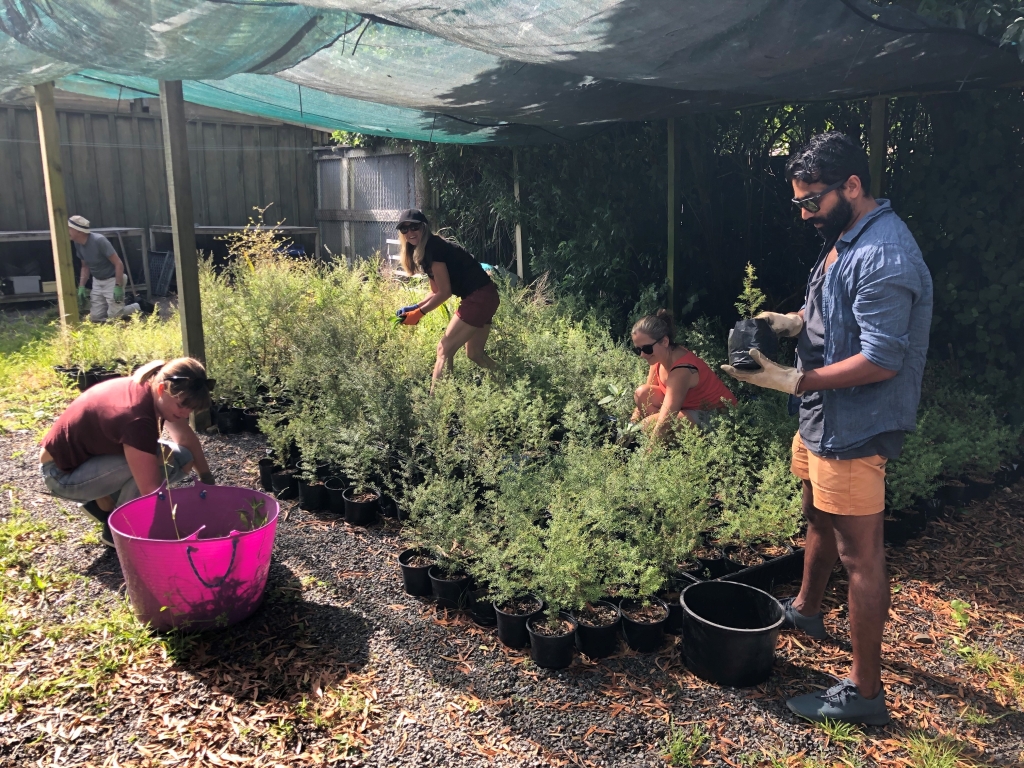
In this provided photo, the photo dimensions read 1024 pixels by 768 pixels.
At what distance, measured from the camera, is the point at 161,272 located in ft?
37.0

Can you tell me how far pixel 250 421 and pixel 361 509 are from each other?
191cm

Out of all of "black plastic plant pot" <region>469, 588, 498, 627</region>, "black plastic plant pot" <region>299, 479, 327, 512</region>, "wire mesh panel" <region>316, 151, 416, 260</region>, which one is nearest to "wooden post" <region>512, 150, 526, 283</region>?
"wire mesh panel" <region>316, 151, 416, 260</region>

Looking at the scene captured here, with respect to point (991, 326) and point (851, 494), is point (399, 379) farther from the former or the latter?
point (991, 326)

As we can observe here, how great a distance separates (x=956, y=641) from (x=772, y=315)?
4.95 ft

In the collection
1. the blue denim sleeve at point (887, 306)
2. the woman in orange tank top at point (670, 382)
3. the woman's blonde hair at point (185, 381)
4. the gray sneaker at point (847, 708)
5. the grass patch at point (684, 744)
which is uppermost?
the blue denim sleeve at point (887, 306)

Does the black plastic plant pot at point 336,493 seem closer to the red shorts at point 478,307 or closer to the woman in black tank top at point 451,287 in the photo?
the woman in black tank top at point 451,287

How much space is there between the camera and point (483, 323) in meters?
5.34

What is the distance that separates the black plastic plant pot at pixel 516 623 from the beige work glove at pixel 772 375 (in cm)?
120

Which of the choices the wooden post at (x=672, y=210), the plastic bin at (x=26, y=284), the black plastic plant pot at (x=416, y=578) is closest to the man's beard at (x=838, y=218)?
the black plastic plant pot at (x=416, y=578)

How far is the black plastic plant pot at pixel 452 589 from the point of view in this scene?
3.11 meters

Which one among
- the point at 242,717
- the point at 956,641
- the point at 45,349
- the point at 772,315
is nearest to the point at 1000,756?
the point at 956,641

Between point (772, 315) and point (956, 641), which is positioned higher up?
point (772, 315)

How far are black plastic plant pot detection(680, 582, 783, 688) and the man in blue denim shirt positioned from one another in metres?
0.18

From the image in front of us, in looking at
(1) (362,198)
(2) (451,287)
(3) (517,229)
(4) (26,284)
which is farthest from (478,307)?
(4) (26,284)
